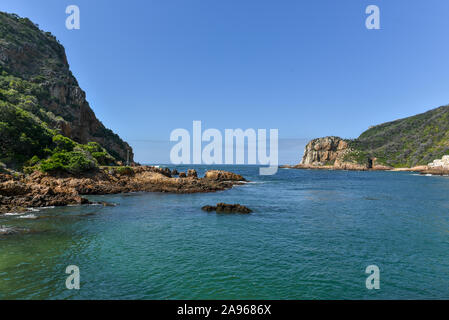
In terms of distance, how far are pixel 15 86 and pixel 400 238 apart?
94051 mm

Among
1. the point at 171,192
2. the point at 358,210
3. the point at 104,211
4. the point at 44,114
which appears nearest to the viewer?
the point at 104,211

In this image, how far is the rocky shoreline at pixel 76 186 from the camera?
30.3 m

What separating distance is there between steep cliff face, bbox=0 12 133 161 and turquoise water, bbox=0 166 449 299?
197 ft

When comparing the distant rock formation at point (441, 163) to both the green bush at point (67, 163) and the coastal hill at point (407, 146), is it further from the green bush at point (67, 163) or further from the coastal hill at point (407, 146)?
the green bush at point (67, 163)

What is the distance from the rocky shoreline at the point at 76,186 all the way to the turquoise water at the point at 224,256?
191 inches

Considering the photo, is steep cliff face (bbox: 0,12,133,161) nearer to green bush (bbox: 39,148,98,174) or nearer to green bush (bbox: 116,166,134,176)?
green bush (bbox: 116,166,134,176)

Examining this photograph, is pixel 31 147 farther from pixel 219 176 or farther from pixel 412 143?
pixel 412 143

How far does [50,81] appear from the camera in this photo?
80812mm

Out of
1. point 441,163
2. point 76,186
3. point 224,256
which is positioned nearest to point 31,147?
point 76,186

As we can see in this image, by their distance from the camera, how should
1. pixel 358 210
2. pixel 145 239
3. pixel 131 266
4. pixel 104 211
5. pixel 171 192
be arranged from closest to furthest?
pixel 131 266 → pixel 145 239 → pixel 104 211 → pixel 358 210 → pixel 171 192

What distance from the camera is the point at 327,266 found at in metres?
14.1

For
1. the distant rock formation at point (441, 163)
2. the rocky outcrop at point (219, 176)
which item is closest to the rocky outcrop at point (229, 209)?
the rocky outcrop at point (219, 176)

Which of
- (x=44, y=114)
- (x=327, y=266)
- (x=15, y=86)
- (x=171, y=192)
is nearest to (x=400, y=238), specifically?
(x=327, y=266)
